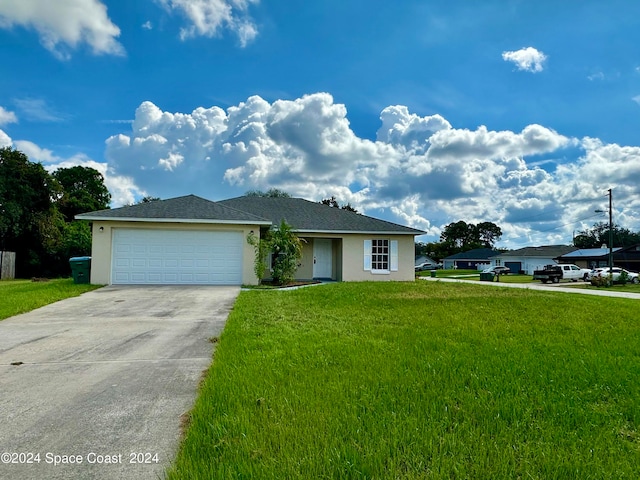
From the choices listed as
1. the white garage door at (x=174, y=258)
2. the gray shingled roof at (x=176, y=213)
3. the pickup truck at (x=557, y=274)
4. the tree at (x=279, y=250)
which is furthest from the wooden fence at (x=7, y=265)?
the pickup truck at (x=557, y=274)

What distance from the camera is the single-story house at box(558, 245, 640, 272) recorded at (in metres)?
39.1

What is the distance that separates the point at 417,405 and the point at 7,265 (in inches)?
1119

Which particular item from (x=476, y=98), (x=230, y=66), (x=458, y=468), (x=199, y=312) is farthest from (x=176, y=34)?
(x=458, y=468)

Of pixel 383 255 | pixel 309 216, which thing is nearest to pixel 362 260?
pixel 383 255

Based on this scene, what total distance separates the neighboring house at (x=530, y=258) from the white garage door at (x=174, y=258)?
4253cm

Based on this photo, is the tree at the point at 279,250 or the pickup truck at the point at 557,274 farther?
the pickup truck at the point at 557,274

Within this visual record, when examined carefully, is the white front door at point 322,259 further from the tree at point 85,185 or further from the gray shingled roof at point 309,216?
the tree at point 85,185

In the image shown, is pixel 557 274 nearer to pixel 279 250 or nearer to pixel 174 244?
pixel 279 250

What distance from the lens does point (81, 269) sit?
13.6 m

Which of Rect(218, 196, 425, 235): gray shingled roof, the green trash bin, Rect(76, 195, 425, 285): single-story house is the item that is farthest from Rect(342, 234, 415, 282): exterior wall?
the green trash bin

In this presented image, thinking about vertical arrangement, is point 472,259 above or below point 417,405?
above

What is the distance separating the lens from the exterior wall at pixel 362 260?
17266 mm

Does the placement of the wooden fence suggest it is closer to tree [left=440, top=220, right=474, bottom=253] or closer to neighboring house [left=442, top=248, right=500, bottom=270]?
neighboring house [left=442, top=248, right=500, bottom=270]

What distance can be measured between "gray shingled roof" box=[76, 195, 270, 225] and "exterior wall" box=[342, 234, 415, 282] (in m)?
4.58
